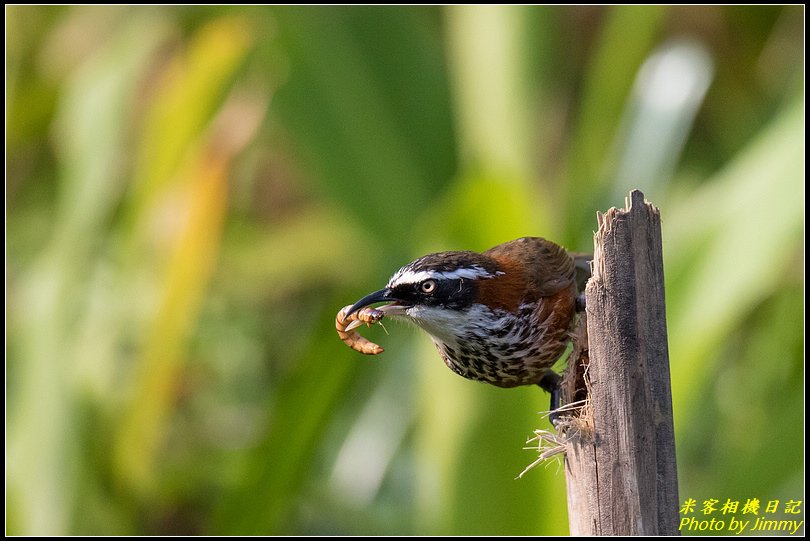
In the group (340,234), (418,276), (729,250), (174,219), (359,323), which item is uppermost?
(340,234)

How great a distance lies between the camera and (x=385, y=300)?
258cm

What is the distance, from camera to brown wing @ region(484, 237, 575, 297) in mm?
2963

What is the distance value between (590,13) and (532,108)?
2650mm

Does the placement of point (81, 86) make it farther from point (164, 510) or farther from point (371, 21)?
point (164, 510)

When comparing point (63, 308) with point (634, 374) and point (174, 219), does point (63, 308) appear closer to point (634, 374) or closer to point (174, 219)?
point (174, 219)

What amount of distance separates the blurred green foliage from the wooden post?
1.64 metres

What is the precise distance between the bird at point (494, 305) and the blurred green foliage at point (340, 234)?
758 millimetres

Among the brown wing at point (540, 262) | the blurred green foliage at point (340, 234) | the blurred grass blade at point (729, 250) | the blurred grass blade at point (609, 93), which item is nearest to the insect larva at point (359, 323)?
the brown wing at point (540, 262)

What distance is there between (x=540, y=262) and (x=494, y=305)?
0.30 m

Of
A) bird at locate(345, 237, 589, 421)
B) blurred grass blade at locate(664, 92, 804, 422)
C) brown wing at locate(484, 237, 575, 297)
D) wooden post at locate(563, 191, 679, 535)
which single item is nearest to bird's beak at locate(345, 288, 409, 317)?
bird at locate(345, 237, 589, 421)

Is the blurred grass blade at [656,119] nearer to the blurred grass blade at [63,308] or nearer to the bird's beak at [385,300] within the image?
the bird's beak at [385,300]

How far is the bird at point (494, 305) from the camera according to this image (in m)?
→ 2.60

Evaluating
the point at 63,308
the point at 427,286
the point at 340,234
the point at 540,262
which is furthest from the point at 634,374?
the point at 340,234

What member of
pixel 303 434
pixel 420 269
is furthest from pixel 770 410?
pixel 420 269
